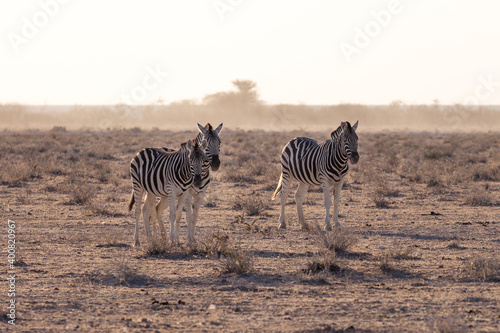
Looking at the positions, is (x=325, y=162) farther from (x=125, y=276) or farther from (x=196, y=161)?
(x=125, y=276)

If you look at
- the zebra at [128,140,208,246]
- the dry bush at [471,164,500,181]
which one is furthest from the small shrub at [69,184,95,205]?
the dry bush at [471,164,500,181]

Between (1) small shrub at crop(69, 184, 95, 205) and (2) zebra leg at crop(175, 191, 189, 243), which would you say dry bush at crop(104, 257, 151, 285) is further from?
(1) small shrub at crop(69, 184, 95, 205)

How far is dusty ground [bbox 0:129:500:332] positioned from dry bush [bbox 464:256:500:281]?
0.8 inches

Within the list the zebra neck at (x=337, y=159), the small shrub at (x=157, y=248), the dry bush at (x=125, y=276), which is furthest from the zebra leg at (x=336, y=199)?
the dry bush at (x=125, y=276)

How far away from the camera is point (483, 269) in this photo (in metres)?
9.04

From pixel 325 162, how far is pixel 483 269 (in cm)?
458

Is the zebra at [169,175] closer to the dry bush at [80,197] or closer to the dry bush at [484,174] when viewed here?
the dry bush at [80,197]

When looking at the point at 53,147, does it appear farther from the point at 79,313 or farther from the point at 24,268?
the point at 79,313

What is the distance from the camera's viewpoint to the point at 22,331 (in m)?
7.00

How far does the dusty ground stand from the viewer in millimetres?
7367

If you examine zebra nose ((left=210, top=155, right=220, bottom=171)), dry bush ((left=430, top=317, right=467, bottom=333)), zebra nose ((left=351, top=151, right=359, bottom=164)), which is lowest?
dry bush ((left=430, top=317, right=467, bottom=333))

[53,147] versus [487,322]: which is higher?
[53,147]

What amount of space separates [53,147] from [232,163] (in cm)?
1188

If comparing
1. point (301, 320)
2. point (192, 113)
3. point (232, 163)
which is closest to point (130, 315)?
point (301, 320)
